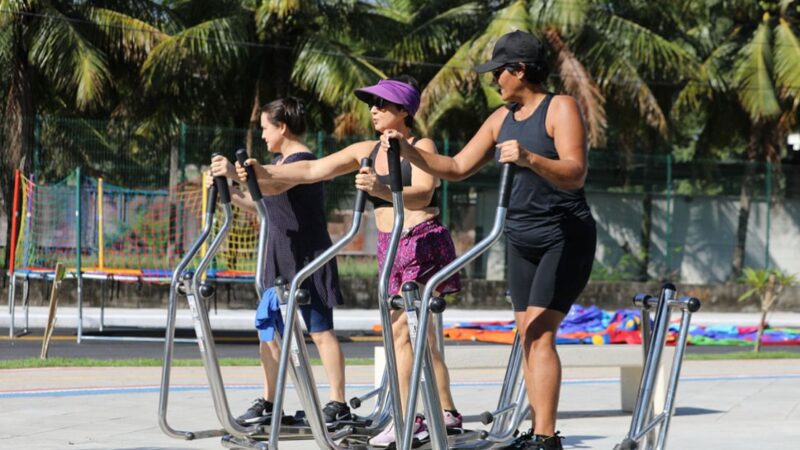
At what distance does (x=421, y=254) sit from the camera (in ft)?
20.0

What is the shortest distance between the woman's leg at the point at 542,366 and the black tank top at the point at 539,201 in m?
0.30

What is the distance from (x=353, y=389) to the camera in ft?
30.4

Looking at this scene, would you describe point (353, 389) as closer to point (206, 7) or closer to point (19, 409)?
point (19, 409)

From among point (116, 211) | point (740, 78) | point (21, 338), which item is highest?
point (740, 78)

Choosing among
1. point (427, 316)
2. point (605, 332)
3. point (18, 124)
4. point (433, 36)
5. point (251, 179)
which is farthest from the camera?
point (433, 36)

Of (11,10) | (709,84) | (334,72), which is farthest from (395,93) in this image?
(709,84)

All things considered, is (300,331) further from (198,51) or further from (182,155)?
(198,51)

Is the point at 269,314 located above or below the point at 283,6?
below

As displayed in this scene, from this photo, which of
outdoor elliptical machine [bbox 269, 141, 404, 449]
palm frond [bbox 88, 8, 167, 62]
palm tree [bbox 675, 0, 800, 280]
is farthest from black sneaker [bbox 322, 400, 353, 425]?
palm tree [bbox 675, 0, 800, 280]

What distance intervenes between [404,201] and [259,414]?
1.27 meters

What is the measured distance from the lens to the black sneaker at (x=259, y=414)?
232 inches

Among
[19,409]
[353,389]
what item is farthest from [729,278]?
[19,409]

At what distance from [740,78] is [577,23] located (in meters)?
5.07

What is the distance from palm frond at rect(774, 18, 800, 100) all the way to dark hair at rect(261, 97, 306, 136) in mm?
21071
